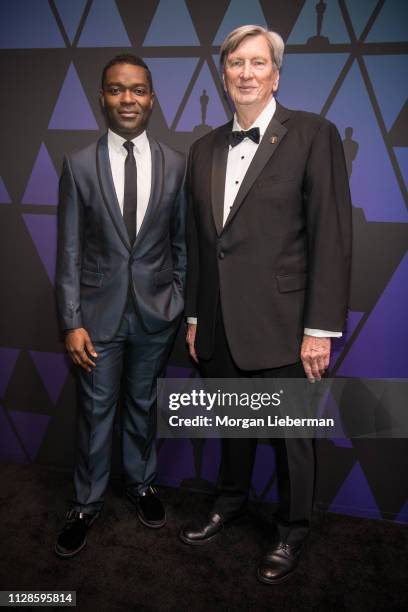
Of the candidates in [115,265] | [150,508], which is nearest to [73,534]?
[150,508]

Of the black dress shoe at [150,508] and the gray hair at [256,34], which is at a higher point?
the gray hair at [256,34]

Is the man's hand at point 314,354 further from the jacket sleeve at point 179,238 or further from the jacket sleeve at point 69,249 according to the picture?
the jacket sleeve at point 69,249

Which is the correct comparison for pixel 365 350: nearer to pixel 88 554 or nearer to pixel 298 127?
pixel 298 127

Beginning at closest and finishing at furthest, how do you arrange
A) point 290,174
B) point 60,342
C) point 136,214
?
1. point 290,174
2. point 136,214
3. point 60,342

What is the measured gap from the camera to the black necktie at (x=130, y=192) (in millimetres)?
1973

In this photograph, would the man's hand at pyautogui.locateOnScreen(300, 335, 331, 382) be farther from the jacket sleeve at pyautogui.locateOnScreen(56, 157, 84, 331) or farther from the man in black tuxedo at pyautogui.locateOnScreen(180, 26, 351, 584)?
the jacket sleeve at pyautogui.locateOnScreen(56, 157, 84, 331)

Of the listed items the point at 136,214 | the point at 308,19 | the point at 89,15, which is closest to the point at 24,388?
the point at 136,214

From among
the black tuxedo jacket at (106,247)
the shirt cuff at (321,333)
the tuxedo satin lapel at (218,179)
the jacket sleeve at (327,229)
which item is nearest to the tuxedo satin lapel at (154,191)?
the black tuxedo jacket at (106,247)

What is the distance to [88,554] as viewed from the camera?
208cm

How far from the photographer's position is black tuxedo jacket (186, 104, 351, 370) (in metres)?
1.74

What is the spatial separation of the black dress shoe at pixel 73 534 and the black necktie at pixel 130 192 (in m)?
1.26

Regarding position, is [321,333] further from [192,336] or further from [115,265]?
[115,265]

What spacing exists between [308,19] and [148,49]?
0.72m

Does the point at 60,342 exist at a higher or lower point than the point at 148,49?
lower
